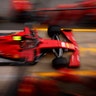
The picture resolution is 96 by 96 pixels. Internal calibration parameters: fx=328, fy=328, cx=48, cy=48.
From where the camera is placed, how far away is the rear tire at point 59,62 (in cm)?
455

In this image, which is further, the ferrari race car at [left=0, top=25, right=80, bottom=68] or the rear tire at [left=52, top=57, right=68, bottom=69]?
the ferrari race car at [left=0, top=25, right=80, bottom=68]

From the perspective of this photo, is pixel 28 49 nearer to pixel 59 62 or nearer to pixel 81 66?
pixel 59 62

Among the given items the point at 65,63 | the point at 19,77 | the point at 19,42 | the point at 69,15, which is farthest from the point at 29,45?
the point at 69,15

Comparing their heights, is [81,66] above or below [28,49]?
below

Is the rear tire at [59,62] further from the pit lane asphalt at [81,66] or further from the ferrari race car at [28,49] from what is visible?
the pit lane asphalt at [81,66]

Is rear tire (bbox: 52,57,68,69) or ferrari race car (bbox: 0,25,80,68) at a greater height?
ferrari race car (bbox: 0,25,80,68)

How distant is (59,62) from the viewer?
4.57 metres

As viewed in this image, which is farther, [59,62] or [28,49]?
[28,49]

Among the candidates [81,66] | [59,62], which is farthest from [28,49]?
[81,66]

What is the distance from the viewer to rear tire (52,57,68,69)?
455 cm

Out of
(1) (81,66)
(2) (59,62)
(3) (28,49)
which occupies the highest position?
(3) (28,49)

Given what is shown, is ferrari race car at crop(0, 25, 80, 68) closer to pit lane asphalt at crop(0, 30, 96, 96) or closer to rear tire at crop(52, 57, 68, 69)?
rear tire at crop(52, 57, 68, 69)

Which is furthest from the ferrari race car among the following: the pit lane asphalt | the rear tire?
the pit lane asphalt

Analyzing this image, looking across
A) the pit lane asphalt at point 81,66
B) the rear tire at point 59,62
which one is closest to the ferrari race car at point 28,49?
the rear tire at point 59,62
